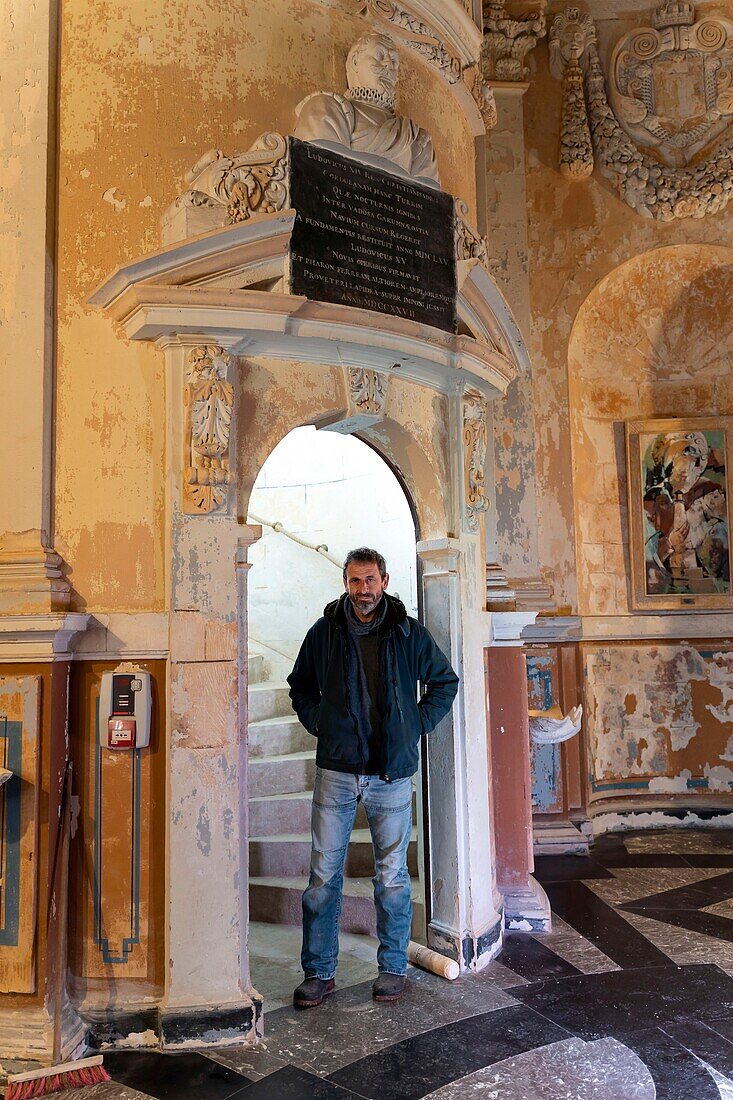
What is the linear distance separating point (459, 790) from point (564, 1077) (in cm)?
132

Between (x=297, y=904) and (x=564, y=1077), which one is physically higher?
(x=297, y=904)

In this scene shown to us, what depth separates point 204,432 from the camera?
3699 mm

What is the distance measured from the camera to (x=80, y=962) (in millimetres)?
3637

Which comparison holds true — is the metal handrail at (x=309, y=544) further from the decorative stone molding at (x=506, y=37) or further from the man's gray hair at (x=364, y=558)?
the decorative stone molding at (x=506, y=37)

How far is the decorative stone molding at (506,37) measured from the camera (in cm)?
710

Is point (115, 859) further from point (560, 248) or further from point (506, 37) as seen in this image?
point (506, 37)

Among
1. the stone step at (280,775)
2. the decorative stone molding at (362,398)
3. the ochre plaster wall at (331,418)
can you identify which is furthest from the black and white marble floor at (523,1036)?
the decorative stone molding at (362,398)

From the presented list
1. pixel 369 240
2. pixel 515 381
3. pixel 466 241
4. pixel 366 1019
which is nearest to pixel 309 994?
pixel 366 1019

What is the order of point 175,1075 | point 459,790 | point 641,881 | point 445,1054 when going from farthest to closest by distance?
1. point 641,881
2. point 459,790
3. point 445,1054
4. point 175,1075

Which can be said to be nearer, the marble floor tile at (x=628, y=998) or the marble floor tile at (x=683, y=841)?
the marble floor tile at (x=628, y=998)

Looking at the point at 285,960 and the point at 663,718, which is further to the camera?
the point at 663,718

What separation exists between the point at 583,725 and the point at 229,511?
4.22 m

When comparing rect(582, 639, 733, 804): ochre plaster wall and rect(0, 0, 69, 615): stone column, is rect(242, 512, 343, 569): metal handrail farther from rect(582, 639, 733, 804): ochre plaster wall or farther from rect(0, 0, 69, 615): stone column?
rect(0, 0, 69, 615): stone column

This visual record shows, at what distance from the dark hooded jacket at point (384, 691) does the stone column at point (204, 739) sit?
440 millimetres
